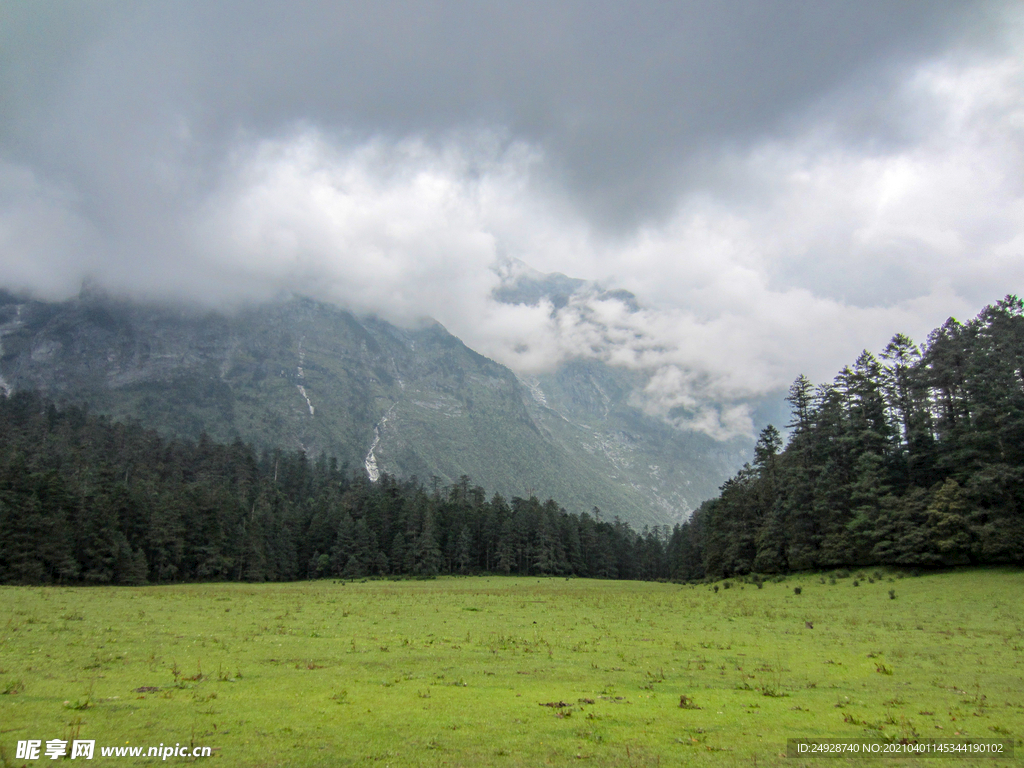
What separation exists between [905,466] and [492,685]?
2296 inches

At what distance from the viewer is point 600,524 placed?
5901 inches

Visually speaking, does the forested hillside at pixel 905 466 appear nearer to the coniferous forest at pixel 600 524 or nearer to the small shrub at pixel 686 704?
the coniferous forest at pixel 600 524

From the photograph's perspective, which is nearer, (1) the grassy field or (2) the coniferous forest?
(1) the grassy field

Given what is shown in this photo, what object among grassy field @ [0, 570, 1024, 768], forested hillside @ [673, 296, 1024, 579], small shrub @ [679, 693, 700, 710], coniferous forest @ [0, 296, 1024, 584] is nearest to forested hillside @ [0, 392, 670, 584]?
coniferous forest @ [0, 296, 1024, 584]

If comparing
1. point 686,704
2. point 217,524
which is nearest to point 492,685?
point 686,704

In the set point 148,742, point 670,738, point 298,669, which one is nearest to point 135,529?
point 298,669

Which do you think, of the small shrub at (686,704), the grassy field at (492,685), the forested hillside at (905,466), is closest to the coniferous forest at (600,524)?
the forested hillside at (905,466)

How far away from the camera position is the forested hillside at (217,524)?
7456 centimetres

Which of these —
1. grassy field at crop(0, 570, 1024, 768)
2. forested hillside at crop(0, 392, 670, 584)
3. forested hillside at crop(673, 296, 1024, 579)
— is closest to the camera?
grassy field at crop(0, 570, 1024, 768)

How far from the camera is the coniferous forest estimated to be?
46.9 metres

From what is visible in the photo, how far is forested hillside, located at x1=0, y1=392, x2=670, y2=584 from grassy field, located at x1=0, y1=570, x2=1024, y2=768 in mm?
53706

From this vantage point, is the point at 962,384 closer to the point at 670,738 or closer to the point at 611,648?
the point at 611,648

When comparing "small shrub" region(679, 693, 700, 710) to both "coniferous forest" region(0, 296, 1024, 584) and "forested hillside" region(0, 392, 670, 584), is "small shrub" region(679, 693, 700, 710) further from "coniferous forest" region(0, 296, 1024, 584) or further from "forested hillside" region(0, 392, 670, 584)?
"forested hillside" region(0, 392, 670, 584)

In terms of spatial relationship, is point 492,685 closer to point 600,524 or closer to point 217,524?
point 217,524
